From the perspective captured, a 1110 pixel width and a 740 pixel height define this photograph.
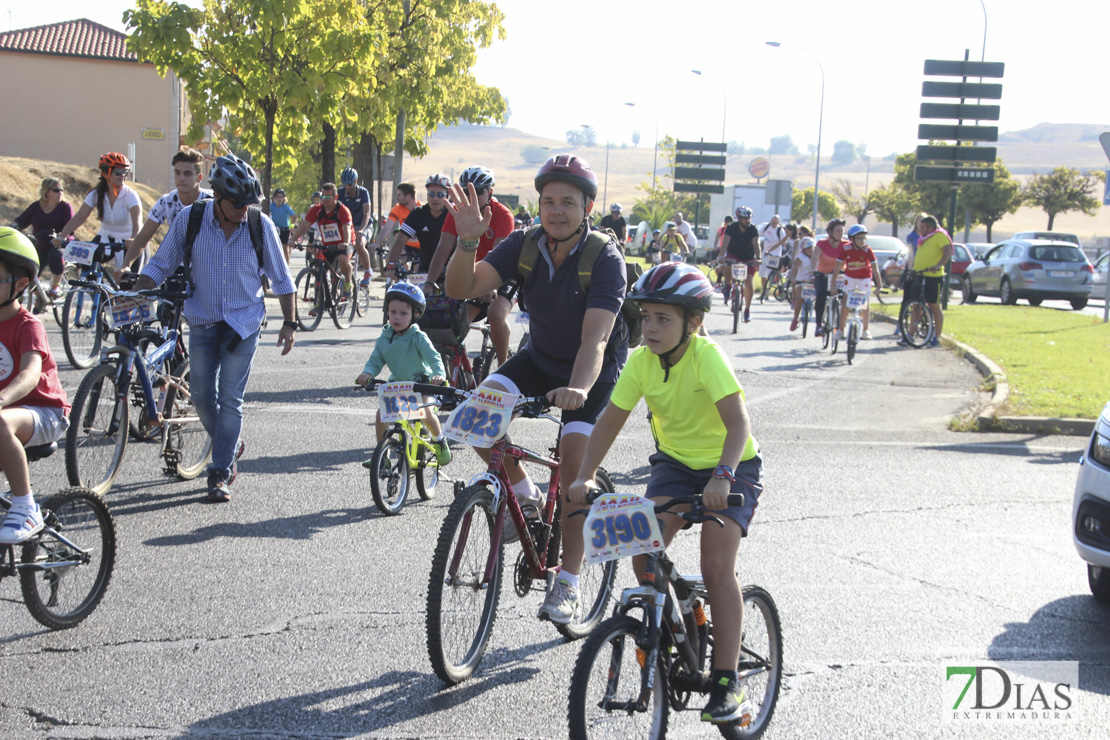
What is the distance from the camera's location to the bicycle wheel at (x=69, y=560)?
4.52 m

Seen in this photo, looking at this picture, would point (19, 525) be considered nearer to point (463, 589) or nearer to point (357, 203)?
point (463, 589)

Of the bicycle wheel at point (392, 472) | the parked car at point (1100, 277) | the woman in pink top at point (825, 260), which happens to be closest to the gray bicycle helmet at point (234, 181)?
the bicycle wheel at point (392, 472)

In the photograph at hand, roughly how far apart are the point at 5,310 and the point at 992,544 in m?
5.67

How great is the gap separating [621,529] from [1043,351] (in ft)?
50.0

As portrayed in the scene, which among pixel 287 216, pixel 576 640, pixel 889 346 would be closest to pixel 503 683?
pixel 576 640

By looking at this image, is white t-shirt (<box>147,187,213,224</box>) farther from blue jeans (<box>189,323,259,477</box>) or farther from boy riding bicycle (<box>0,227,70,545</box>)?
boy riding bicycle (<box>0,227,70,545</box>)

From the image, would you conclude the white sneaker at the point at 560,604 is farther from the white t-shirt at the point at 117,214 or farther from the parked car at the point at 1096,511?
the white t-shirt at the point at 117,214

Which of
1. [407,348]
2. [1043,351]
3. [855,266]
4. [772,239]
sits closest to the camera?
[407,348]

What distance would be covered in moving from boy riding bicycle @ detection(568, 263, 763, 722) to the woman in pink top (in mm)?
13906

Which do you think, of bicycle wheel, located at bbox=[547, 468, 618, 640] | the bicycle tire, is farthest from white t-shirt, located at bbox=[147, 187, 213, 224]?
the bicycle tire

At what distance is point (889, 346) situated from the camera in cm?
1866

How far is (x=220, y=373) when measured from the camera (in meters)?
6.78

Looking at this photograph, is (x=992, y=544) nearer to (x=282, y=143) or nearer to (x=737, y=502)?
(x=737, y=502)

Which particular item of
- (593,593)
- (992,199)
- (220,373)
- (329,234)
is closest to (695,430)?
(593,593)
